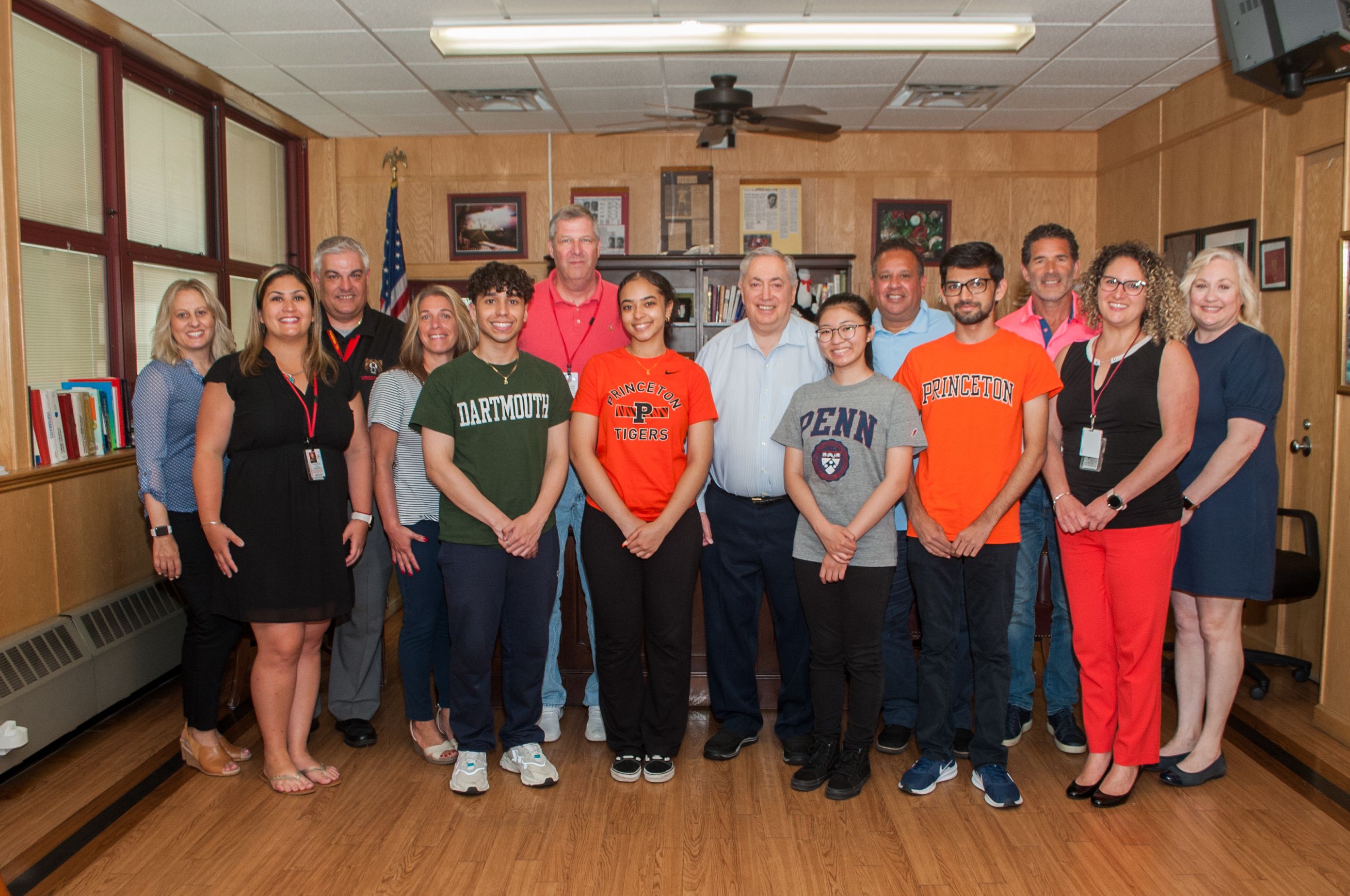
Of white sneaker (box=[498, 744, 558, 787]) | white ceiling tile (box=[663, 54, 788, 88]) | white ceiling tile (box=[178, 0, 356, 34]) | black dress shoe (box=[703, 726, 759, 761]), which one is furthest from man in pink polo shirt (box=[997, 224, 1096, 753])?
white ceiling tile (box=[178, 0, 356, 34])

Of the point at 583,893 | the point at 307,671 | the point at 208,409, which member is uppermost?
the point at 208,409

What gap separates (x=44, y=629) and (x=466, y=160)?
4.55 m

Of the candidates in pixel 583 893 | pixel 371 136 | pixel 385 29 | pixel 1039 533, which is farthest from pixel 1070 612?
pixel 371 136

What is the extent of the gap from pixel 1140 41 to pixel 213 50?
16.1 ft

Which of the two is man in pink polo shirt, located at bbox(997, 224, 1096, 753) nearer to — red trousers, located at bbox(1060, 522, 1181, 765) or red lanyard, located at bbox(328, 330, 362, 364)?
red trousers, located at bbox(1060, 522, 1181, 765)

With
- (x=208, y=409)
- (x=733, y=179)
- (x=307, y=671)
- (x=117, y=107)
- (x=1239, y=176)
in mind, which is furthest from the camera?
(x=733, y=179)

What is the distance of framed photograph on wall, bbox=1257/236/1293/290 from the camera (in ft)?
14.5

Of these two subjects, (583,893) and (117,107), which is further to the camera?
(117,107)

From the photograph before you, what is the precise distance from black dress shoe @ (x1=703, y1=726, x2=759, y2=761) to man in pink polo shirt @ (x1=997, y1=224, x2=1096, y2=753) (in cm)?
95

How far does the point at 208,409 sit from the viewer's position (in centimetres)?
282

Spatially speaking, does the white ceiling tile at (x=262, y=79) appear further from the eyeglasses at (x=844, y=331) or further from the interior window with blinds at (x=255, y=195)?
the eyeglasses at (x=844, y=331)

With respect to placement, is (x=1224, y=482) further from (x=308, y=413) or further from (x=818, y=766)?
(x=308, y=413)

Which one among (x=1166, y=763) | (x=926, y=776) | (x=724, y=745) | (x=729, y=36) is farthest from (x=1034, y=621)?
(x=729, y=36)

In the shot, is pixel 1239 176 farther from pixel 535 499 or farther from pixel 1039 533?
pixel 535 499
